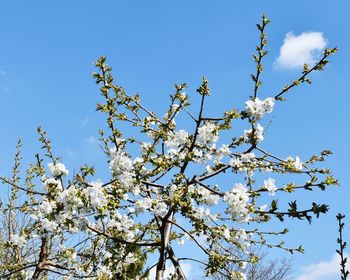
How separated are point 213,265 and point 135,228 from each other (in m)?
1.16

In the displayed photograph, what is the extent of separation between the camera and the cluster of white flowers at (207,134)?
5664mm

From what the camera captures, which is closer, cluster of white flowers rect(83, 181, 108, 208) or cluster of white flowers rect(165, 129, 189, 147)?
cluster of white flowers rect(83, 181, 108, 208)

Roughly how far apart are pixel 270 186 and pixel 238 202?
429mm

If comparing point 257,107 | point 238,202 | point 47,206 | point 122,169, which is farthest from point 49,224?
point 257,107

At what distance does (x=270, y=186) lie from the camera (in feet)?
16.8

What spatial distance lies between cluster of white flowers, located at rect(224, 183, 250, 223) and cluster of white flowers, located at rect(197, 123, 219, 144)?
2.71 feet

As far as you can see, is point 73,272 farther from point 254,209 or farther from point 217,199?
point 254,209

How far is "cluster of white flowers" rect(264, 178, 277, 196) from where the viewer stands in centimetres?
510

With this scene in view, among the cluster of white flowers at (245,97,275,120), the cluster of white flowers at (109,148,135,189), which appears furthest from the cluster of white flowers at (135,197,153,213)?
the cluster of white flowers at (245,97,275,120)

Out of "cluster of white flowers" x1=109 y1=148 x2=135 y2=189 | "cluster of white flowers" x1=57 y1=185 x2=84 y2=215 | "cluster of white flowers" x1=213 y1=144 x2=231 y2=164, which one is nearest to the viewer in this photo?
"cluster of white flowers" x1=57 y1=185 x2=84 y2=215

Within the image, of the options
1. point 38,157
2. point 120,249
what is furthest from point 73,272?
point 38,157

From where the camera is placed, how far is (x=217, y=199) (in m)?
5.33

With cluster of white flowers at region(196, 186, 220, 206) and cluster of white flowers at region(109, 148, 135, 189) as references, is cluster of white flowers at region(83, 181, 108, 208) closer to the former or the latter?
cluster of white flowers at region(109, 148, 135, 189)

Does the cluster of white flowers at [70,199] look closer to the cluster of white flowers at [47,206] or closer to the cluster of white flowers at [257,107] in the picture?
the cluster of white flowers at [47,206]
